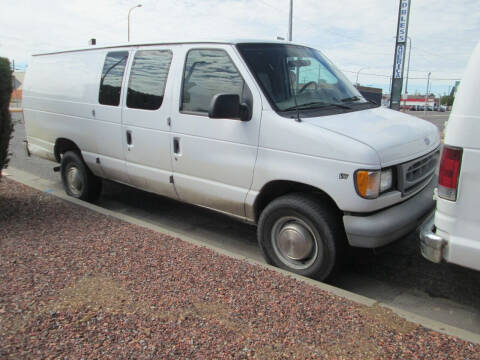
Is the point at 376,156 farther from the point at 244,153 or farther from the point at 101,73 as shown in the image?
the point at 101,73

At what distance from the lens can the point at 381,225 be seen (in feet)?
11.9

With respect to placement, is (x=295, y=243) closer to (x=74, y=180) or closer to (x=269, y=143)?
(x=269, y=143)

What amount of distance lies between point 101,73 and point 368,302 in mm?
4460

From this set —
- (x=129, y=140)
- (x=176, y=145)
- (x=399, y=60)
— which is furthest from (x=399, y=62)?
(x=176, y=145)

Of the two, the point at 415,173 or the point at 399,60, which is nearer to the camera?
the point at 415,173

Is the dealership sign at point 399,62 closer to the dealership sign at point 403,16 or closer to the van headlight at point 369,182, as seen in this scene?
the dealership sign at point 403,16

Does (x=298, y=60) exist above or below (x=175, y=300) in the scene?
above

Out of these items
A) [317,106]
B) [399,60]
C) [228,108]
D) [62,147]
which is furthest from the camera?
[399,60]

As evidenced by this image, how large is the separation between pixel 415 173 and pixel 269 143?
1.37 metres

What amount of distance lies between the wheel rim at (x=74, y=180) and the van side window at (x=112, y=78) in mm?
1313

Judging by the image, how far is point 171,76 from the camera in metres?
4.89

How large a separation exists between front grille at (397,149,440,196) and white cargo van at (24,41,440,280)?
0.05ft

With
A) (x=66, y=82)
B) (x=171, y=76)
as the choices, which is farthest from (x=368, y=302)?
(x=66, y=82)

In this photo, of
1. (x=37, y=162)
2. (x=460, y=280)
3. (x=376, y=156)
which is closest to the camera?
(x=376, y=156)
